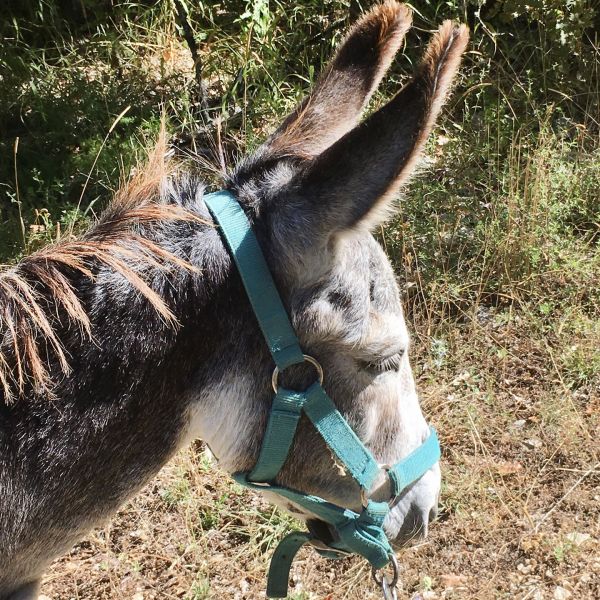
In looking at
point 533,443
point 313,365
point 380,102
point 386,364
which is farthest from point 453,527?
point 380,102

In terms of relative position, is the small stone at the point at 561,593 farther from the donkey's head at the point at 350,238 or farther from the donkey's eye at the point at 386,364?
the donkey's eye at the point at 386,364

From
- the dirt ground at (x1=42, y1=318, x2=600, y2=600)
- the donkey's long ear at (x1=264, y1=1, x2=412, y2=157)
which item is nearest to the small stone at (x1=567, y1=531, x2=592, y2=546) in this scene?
the dirt ground at (x1=42, y1=318, x2=600, y2=600)

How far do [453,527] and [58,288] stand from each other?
212cm

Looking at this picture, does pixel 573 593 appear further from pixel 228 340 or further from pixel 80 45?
pixel 80 45

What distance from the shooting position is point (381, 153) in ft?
4.72

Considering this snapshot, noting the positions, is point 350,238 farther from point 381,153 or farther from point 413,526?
point 413,526

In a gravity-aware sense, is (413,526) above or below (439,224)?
above

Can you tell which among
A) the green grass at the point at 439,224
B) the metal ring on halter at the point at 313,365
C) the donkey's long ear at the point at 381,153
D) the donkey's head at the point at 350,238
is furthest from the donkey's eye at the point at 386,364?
the green grass at the point at 439,224

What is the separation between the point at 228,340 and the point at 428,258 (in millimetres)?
2418

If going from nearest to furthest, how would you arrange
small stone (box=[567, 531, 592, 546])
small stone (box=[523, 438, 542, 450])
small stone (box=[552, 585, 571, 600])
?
small stone (box=[552, 585, 571, 600]), small stone (box=[567, 531, 592, 546]), small stone (box=[523, 438, 542, 450])

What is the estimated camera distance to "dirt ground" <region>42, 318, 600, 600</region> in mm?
2871

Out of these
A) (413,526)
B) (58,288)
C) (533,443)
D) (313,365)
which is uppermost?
(58,288)

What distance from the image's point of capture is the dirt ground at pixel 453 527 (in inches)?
113

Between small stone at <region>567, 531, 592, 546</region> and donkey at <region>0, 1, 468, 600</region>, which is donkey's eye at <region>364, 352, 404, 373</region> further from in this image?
small stone at <region>567, 531, 592, 546</region>
